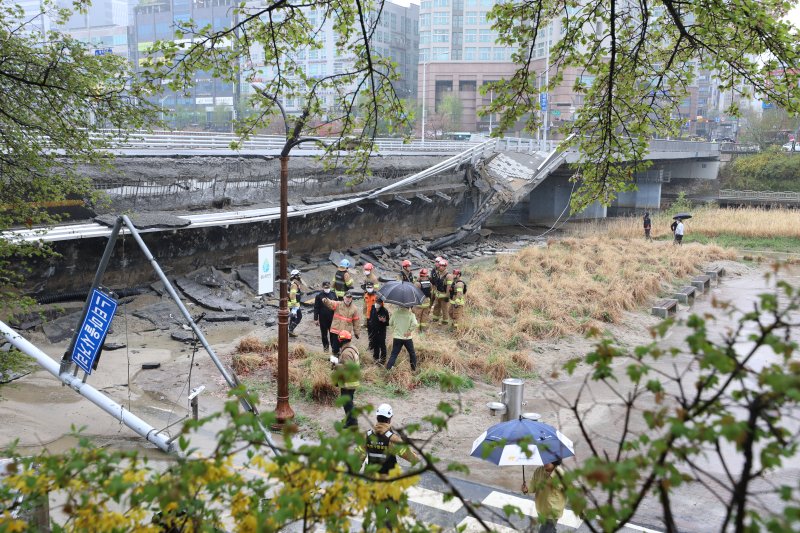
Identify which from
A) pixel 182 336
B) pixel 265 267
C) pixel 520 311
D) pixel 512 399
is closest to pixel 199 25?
pixel 182 336

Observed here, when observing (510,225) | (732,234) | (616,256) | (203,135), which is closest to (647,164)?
(616,256)

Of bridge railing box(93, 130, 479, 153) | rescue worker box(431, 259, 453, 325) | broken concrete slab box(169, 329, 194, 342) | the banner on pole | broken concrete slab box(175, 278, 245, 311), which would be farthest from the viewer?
bridge railing box(93, 130, 479, 153)

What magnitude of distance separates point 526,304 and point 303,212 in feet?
28.4

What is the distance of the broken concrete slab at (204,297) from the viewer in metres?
18.5

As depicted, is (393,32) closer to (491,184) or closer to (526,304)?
(491,184)

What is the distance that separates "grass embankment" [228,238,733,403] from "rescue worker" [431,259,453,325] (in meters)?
0.38

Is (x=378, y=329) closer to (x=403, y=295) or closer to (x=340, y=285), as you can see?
(x=403, y=295)

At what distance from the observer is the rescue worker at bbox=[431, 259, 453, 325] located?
1609 cm

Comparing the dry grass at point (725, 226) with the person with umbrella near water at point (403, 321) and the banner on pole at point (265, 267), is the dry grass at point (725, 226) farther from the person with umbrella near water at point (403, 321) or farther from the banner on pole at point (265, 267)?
the banner on pole at point (265, 267)

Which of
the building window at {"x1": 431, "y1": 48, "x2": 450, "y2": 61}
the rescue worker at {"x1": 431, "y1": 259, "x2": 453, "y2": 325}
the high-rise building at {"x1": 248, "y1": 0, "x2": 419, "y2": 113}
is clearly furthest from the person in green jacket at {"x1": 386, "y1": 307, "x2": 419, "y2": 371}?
the building window at {"x1": 431, "y1": 48, "x2": 450, "y2": 61}

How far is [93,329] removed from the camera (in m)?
7.79

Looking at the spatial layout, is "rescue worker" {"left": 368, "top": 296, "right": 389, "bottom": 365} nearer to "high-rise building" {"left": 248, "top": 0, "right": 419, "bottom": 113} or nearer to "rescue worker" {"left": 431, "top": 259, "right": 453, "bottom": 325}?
"rescue worker" {"left": 431, "top": 259, "right": 453, "bottom": 325}

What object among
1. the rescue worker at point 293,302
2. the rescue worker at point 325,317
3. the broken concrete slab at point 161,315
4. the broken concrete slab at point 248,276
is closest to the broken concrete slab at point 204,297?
the broken concrete slab at point 161,315

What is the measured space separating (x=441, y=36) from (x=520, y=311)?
58886mm
